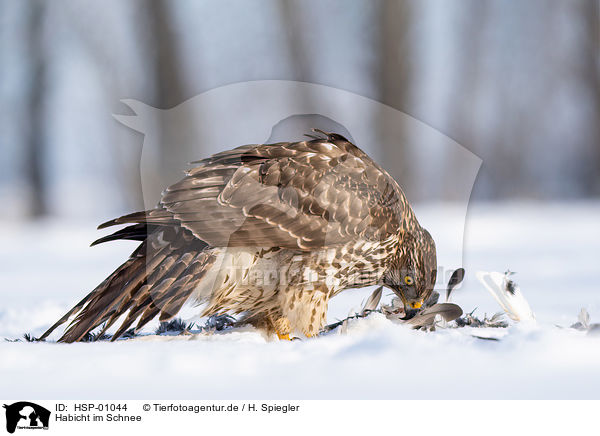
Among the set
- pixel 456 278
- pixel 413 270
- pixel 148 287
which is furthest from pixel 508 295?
pixel 148 287

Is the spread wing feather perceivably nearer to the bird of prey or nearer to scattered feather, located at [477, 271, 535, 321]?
the bird of prey

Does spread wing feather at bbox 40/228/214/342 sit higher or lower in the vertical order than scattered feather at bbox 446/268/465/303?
lower

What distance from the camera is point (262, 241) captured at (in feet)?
5.74

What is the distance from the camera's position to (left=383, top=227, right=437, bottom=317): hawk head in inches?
81.5

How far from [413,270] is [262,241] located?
65 centimetres

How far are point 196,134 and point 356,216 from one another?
2006 millimetres

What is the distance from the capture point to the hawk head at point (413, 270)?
6.79ft

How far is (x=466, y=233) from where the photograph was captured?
8.91ft
